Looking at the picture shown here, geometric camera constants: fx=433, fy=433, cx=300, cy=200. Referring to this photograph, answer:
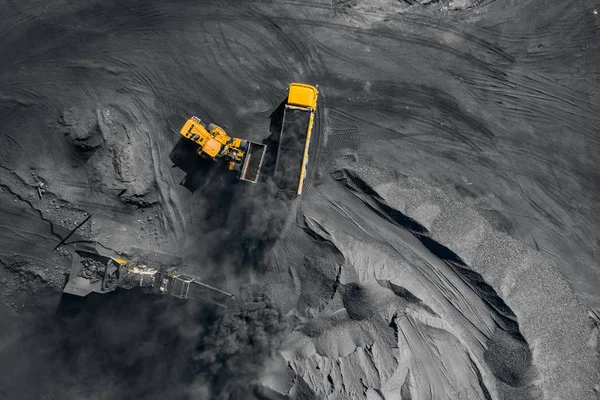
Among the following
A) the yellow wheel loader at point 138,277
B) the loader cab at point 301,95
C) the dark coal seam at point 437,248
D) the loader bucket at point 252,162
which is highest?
the loader cab at point 301,95

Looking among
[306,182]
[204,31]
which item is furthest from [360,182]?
[204,31]

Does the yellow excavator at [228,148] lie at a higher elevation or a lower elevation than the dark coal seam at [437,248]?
higher

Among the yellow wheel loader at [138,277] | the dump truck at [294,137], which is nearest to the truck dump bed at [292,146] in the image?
the dump truck at [294,137]

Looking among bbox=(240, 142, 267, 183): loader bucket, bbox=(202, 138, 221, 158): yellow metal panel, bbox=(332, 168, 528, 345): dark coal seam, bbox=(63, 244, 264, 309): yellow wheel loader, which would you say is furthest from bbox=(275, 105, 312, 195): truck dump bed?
bbox=(63, 244, 264, 309): yellow wheel loader

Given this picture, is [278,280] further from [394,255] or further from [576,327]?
[576,327]

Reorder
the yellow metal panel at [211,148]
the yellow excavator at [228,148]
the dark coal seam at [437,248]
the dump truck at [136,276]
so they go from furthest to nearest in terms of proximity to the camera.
Result: the yellow excavator at [228,148] < the yellow metal panel at [211,148] < the dump truck at [136,276] < the dark coal seam at [437,248]

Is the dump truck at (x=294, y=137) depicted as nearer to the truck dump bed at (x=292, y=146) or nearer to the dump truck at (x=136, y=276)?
the truck dump bed at (x=292, y=146)

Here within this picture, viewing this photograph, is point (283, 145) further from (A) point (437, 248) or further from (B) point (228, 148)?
(A) point (437, 248)
